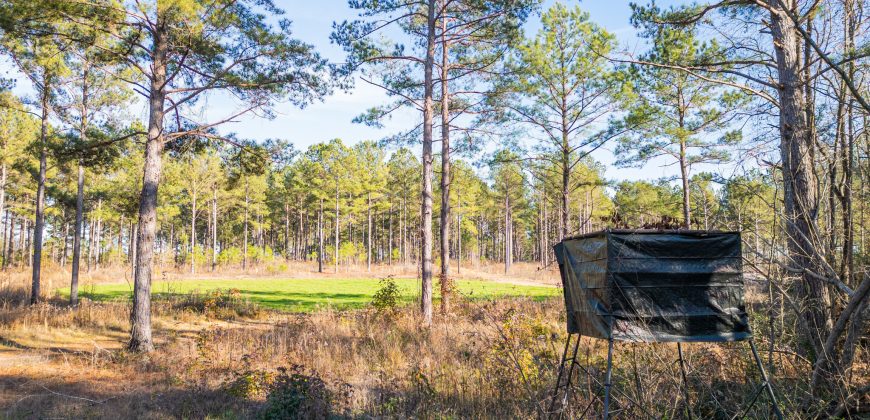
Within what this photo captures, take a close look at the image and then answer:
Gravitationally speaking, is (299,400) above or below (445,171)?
below

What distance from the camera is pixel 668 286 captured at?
3787 mm

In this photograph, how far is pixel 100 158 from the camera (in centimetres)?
1168

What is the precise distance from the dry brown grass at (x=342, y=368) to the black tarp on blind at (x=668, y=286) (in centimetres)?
47

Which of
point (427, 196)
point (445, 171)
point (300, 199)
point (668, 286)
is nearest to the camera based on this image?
point (668, 286)

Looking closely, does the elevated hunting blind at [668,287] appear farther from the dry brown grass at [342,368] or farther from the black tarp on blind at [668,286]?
the dry brown grass at [342,368]

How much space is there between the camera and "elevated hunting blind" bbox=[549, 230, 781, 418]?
12.2 ft

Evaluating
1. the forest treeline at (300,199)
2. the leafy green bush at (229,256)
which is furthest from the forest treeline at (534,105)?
the leafy green bush at (229,256)

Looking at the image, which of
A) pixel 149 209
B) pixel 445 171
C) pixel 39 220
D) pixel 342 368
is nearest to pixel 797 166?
pixel 342 368

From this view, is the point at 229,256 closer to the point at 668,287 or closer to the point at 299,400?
the point at 299,400

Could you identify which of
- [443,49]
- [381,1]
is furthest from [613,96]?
[381,1]

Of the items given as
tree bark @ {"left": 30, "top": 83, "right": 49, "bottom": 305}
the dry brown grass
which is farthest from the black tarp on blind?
tree bark @ {"left": 30, "top": 83, "right": 49, "bottom": 305}

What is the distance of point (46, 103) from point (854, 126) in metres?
20.0

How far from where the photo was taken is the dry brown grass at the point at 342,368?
526 cm

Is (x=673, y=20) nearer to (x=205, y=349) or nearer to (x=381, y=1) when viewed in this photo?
(x=381, y=1)
